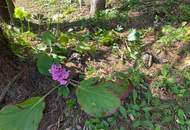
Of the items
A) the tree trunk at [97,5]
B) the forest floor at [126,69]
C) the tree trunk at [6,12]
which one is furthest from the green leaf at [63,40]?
the tree trunk at [97,5]

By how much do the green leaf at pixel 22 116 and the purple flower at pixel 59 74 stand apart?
0.79 ft

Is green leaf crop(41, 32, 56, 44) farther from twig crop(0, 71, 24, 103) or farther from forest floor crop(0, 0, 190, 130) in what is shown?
twig crop(0, 71, 24, 103)

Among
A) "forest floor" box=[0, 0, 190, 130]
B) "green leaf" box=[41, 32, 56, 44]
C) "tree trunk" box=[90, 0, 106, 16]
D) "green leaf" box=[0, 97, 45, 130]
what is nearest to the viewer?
"green leaf" box=[0, 97, 45, 130]

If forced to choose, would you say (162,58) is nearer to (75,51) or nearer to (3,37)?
(75,51)

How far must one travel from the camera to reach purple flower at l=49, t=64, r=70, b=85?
2791mm

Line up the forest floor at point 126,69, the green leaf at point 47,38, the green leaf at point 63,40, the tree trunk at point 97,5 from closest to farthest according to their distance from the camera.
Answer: the forest floor at point 126,69 < the green leaf at point 47,38 < the green leaf at point 63,40 < the tree trunk at point 97,5

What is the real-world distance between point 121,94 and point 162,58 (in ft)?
2.23

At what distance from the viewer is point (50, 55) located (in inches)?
118

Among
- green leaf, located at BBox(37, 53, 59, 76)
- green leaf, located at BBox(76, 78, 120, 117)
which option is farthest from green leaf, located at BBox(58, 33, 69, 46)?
green leaf, located at BBox(76, 78, 120, 117)

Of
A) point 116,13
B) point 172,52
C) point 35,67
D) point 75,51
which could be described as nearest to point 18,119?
point 35,67

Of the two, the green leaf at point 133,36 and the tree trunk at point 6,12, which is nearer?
the green leaf at point 133,36

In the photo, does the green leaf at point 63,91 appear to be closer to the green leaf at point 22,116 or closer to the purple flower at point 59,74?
the purple flower at point 59,74

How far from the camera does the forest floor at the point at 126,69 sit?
2.74m

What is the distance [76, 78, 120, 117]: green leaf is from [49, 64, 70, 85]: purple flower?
0.16 metres
